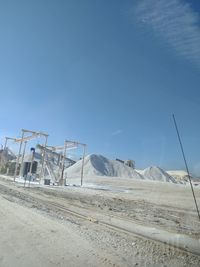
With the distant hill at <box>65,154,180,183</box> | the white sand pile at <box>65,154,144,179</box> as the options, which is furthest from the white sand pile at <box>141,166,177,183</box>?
the white sand pile at <box>65,154,144,179</box>

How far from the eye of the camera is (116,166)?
64000 millimetres

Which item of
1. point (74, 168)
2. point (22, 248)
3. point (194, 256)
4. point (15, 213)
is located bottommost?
point (194, 256)

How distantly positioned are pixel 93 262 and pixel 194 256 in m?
2.35

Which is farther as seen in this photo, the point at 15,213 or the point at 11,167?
the point at 11,167

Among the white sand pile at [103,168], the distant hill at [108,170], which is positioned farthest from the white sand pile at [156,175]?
the white sand pile at [103,168]

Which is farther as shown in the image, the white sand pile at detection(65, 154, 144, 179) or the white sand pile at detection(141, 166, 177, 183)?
the white sand pile at detection(141, 166, 177, 183)

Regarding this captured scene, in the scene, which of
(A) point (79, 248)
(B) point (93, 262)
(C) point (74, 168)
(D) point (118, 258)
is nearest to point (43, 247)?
(A) point (79, 248)

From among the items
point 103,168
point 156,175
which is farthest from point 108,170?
point 156,175

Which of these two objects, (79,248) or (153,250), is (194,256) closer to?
(153,250)

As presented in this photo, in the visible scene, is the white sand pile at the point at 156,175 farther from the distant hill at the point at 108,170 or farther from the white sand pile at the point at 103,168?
the white sand pile at the point at 103,168

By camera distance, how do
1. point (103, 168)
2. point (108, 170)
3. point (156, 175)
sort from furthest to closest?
1. point (156, 175)
2. point (108, 170)
3. point (103, 168)

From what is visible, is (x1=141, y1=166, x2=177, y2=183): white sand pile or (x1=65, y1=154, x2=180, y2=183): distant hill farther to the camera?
(x1=141, y1=166, x2=177, y2=183): white sand pile

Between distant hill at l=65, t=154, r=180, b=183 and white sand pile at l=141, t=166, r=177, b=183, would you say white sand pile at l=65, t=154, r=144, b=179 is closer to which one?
distant hill at l=65, t=154, r=180, b=183

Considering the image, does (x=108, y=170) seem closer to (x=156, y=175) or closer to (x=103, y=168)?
(x=103, y=168)
